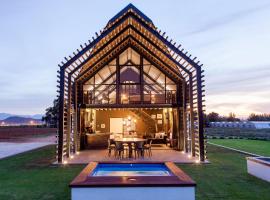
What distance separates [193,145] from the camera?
481 inches

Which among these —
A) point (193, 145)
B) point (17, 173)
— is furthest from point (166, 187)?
point (193, 145)

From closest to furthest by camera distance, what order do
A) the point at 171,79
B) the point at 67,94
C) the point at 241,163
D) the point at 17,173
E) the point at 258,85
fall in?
1. the point at 17,173
2. the point at 241,163
3. the point at 67,94
4. the point at 171,79
5. the point at 258,85

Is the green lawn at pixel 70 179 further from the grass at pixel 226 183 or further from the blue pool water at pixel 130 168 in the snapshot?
the blue pool water at pixel 130 168

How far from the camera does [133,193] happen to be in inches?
190

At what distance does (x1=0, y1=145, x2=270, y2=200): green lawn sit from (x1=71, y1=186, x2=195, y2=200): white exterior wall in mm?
1138

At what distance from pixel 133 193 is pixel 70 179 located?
3574mm

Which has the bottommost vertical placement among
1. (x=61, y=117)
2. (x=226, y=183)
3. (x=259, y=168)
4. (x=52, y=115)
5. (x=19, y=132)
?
(x=226, y=183)

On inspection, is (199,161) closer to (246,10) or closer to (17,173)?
(17,173)

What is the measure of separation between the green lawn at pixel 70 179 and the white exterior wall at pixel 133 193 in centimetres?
114

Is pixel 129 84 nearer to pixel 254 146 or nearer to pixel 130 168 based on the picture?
pixel 130 168

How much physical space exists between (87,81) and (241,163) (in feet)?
32.0

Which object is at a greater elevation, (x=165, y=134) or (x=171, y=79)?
(x=171, y=79)

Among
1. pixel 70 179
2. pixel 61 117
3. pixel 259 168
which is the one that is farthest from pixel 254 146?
pixel 70 179

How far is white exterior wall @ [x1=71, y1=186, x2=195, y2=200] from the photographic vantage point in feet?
15.8
